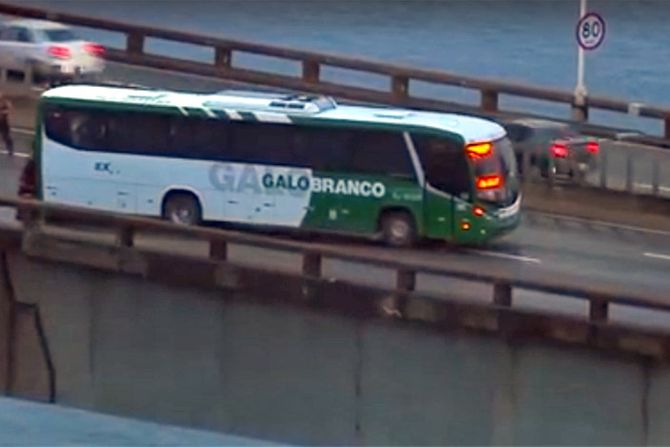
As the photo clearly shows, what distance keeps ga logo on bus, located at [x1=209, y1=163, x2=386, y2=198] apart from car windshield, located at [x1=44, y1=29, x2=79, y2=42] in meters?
8.79

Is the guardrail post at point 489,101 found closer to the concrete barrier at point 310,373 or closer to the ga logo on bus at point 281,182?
the ga logo on bus at point 281,182

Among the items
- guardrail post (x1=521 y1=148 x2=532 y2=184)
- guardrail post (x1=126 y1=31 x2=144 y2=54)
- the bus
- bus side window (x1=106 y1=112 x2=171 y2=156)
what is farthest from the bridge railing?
guardrail post (x1=126 y1=31 x2=144 y2=54)

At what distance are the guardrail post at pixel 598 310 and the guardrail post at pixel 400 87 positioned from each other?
11.3 meters

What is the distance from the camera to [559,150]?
2441 cm

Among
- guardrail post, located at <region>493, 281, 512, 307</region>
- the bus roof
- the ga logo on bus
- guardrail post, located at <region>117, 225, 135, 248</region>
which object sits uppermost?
the bus roof

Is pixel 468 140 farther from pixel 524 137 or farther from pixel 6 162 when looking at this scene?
pixel 6 162

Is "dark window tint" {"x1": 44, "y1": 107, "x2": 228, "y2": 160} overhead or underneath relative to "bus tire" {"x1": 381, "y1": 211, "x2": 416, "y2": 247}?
overhead

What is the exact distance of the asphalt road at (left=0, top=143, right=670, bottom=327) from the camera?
17844 mm

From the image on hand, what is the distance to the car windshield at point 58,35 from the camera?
3139 centimetres

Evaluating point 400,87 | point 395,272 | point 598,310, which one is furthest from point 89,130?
point 598,310

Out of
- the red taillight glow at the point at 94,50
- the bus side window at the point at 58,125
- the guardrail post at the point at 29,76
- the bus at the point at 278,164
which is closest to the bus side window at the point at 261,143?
the bus at the point at 278,164

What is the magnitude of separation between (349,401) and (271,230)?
5166 mm

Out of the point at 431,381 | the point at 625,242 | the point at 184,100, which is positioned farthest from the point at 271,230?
the point at 431,381

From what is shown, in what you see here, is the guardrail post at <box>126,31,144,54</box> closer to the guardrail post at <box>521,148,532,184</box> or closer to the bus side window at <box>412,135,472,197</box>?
the guardrail post at <box>521,148,532,184</box>
